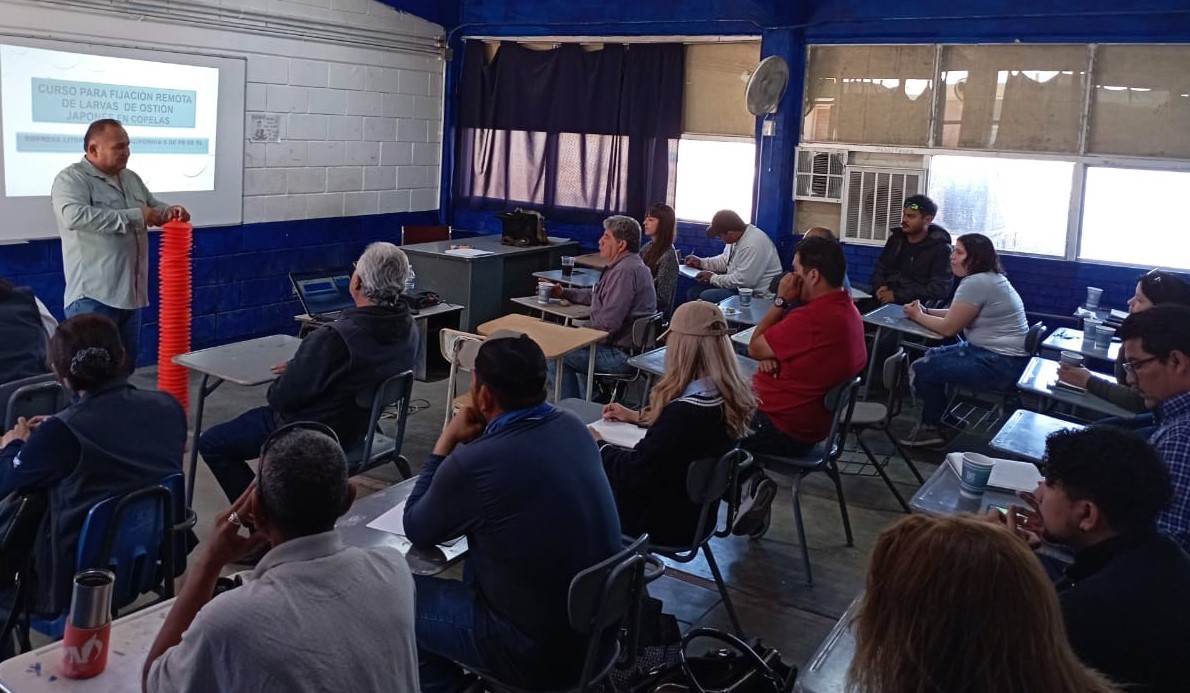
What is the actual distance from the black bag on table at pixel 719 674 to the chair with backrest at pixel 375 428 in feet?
4.67

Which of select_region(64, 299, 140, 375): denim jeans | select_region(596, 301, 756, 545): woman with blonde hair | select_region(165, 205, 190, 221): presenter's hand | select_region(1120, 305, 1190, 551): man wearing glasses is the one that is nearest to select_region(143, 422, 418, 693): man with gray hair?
select_region(596, 301, 756, 545): woman with blonde hair

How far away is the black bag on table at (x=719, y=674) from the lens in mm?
2725

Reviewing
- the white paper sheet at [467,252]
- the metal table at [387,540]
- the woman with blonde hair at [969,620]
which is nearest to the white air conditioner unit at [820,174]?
the white paper sheet at [467,252]

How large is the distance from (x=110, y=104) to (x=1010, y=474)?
224 inches

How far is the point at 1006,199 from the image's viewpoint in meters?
7.23

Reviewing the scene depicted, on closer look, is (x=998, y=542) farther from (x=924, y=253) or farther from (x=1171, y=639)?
(x=924, y=253)

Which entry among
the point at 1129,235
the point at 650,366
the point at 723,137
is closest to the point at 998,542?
the point at 650,366

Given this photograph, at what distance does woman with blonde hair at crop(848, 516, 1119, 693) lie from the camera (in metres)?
1.38

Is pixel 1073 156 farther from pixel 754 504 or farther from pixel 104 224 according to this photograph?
pixel 104 224

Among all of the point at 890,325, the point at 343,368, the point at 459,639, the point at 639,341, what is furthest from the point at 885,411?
the point at 459,639

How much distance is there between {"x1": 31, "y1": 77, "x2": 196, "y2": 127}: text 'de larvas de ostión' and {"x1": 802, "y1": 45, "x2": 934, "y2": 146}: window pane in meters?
4.40

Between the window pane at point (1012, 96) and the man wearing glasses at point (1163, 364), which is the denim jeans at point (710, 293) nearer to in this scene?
the window pane at point (1012, 96)

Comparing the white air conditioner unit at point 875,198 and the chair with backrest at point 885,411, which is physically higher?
the white air conditioner unit at point 875,198

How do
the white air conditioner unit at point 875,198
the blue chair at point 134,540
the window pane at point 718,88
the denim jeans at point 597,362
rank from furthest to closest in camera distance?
1. the window pane at point 718,88
2. the white air conditioner unit at point 875,198
3. the denim jeans at point 597,362
4. the blue chair at point 134,540
